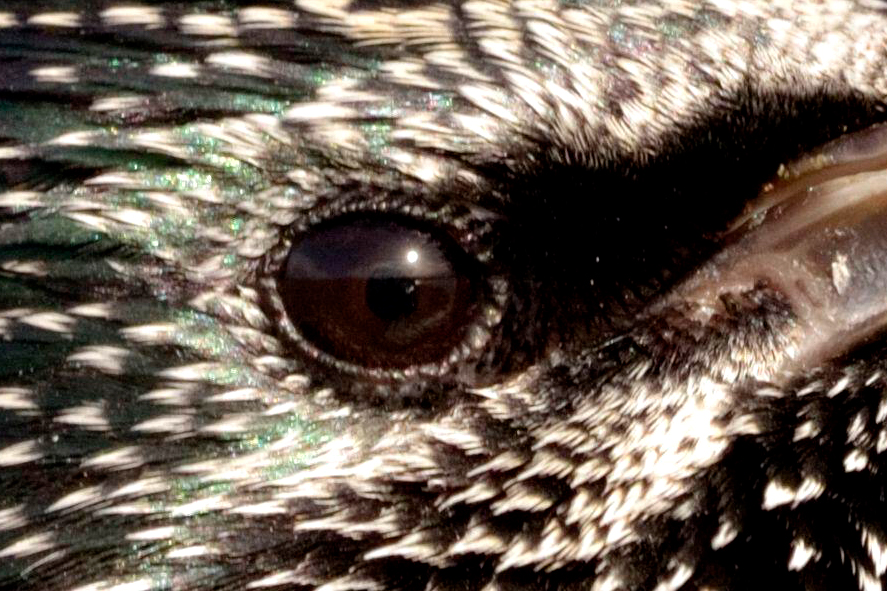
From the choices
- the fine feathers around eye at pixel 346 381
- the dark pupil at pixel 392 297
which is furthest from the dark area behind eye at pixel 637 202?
the dark pupil at pixel 392 297

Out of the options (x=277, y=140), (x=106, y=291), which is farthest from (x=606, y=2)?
(x=106, y=291)

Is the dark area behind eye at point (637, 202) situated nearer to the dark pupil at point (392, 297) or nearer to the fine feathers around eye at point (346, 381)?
the fine feathers around eye at point (346, 381)

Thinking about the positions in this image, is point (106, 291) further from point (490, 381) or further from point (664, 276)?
point (664, 276)

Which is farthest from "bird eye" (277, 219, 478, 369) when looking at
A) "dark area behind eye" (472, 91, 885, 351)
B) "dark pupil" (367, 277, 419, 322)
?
"dark area behind eye" (472, 91, 885, 351)

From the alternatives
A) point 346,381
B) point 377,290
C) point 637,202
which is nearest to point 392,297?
point 377,290

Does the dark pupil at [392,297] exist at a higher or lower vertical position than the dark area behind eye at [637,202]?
lower

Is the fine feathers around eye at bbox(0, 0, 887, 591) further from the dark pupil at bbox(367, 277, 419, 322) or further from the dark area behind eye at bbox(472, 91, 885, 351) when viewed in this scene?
the dark pupil at bbox(367, 277, 419, 322)
